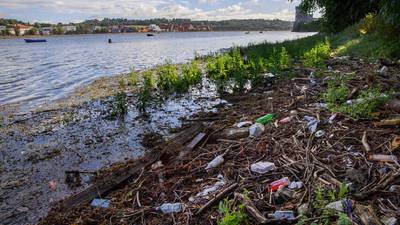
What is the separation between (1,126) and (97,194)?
6194 mm

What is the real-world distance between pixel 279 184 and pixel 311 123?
2.17 meters

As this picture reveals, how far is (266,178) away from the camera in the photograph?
4480 mm

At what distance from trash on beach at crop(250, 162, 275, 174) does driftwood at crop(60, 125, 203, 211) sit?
1.83m

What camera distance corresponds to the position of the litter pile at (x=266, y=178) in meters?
3.54

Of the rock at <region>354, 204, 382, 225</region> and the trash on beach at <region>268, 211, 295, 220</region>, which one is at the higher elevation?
the rock at <region>354, 204, 382, 225</region>

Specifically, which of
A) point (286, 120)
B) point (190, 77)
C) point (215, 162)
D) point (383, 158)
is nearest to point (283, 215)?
point (383, 158)

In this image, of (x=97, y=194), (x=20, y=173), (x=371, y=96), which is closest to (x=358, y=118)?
(x=371, y=96)

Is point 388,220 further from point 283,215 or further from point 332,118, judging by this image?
point 332,118

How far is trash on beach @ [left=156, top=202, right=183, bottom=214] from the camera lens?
4145 mm

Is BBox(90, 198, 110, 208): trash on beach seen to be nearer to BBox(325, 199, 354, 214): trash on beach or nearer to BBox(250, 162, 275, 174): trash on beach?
BBox(250, 162, 275, 174): trash on beach

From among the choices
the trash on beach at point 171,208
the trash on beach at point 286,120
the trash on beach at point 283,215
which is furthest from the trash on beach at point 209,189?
the trash on beach at point 286,120

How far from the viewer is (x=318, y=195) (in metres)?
3.54

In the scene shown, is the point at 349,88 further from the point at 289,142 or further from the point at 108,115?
the point at 108,115

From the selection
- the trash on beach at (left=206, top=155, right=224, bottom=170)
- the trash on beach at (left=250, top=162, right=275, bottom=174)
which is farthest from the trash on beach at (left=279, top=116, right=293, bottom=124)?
the trash on beach at (left=250, top=162, right=275, bottom=174)
